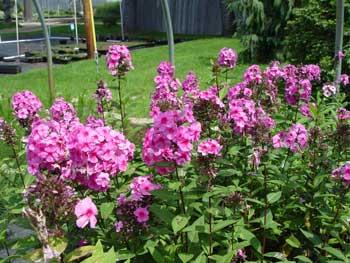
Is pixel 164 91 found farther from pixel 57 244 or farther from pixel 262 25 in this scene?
pixel 262 25

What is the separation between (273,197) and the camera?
9.41ft

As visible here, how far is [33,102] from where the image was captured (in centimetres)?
343

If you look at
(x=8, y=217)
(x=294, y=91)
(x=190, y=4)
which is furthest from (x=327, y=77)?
(x=190, y=4)

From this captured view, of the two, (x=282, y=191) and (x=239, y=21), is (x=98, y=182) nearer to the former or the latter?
(x=282, y=191)

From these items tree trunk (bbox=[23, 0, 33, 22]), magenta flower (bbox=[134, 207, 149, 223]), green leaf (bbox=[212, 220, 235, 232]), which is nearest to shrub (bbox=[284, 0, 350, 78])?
green leaf (bbox=[212, 220, 235, 232])

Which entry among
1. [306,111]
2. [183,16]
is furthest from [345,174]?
[183,16]

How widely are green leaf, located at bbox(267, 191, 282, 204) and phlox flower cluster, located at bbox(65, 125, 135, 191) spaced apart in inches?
33.6

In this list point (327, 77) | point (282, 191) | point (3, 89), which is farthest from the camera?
point (3, 89)

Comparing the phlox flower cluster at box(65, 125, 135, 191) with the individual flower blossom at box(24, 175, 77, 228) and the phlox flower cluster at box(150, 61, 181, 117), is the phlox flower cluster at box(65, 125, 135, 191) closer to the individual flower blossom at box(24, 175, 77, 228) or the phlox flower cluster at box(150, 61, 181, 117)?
the individual flower blossom at box(24, 175, 77, 228)

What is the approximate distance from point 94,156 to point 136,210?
0.32 meters

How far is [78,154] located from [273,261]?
4.65 ft

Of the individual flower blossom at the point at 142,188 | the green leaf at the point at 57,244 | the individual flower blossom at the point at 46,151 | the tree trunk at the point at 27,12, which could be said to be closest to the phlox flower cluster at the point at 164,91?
the individual flower blossom at the point at 142,188

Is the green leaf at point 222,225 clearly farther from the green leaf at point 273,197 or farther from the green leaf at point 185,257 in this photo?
the green leaf at point 273,197

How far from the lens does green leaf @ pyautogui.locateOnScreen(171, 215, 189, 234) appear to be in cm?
236
